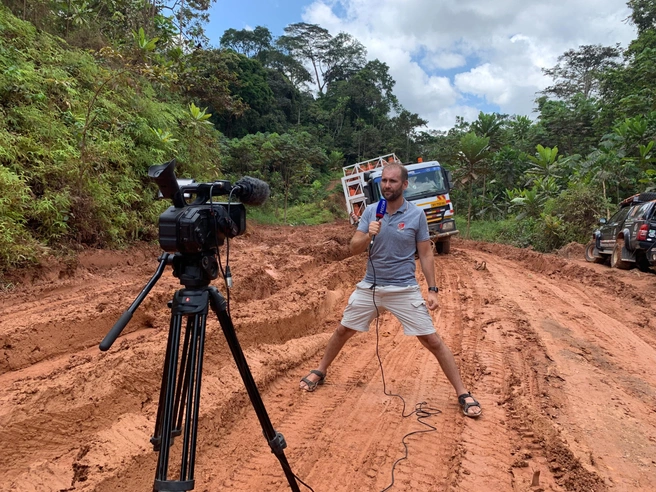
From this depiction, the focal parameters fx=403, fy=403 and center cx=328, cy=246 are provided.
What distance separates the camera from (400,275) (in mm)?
3090

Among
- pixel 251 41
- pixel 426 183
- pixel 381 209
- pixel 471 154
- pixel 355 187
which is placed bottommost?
pixel 381 209

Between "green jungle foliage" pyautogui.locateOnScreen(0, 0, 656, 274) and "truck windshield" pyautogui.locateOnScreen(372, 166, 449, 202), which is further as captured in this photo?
"truck windshield" pyautogui.locateOnScreen(372, 166, 449, 202)

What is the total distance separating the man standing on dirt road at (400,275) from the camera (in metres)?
3.03

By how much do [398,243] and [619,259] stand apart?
9.06 m

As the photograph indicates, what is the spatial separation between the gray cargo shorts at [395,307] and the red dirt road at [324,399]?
2.08 feet

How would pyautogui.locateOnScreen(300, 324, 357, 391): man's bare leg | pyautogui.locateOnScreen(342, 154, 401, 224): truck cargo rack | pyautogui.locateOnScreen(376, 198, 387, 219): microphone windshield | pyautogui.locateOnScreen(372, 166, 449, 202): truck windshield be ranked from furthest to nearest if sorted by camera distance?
1. pyautogui.locateOnScreen(342, 154, 401, 224): truck cargo rack
2. pyautogui.locateOnScreen(372, 166, 449, 202): truck windshield
3. pyautogui.locateOnScreen(300, 324, 357, 391): man's bare leg
4. pyautogui.locateOnScreen(376, 198, 387, 219): microphone windshield

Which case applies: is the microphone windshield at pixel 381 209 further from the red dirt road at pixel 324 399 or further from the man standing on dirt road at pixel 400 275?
the red dirt road at pixel 324 399

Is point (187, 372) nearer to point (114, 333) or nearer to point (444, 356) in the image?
point (114, 333)

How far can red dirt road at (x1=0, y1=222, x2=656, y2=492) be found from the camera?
231 cm

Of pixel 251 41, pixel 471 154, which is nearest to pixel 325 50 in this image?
pixel 251 41

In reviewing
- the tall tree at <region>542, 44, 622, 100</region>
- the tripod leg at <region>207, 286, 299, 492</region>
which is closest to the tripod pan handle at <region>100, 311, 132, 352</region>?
the tripod leg at <region>207, 286, 299, 492</region>

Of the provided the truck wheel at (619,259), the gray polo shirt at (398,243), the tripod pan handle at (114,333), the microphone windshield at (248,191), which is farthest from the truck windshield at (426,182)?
the tripod pan handle at (114,333)

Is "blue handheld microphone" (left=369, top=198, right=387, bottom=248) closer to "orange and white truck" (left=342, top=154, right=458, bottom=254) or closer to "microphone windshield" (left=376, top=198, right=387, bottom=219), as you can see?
"microphone windshield" (left=376, top=198, right=387, bottom=219)

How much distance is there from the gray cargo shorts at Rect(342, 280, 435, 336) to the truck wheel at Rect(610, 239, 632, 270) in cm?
884
